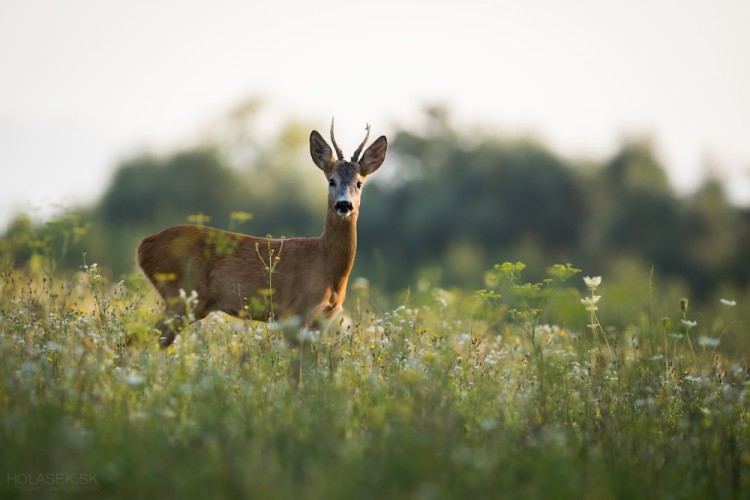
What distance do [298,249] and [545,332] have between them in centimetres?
235

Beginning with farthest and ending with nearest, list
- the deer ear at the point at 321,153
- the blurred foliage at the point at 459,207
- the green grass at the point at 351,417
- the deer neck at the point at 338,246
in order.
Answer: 1. the blurred foliage at the point at 459,207
2. the deer ear at the point at 321,153
3. the deer neck at the point at 338,246
4. the green grass at the point at 351,417

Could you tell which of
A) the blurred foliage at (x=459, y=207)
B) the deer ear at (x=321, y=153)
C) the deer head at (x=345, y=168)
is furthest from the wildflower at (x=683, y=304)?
the blurred foliage at (x=459, y=207)

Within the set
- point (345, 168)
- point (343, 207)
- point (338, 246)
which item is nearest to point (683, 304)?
point (343, 207)

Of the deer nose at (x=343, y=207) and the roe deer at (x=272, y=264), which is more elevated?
the deer nose at (x=343, y=207)

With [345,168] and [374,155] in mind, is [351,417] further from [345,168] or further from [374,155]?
[374,155]

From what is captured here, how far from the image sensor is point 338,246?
7.49 m

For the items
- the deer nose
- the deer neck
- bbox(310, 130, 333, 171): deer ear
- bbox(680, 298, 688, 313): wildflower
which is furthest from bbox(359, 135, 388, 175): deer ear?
bbox(680, 298, 688, 313): wildflower

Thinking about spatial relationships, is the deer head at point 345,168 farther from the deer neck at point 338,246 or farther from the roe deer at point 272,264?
the deer neck at point 338,246

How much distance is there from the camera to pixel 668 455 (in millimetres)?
4887

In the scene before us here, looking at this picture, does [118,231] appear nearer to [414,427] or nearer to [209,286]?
[209,286]

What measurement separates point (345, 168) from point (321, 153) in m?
0.49

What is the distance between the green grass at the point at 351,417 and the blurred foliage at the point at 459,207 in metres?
20.5

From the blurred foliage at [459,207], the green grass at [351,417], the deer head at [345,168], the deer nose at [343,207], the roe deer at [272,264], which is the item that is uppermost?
Result: the blurred foliage at [459,207]

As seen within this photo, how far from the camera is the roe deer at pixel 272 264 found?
287 inches
